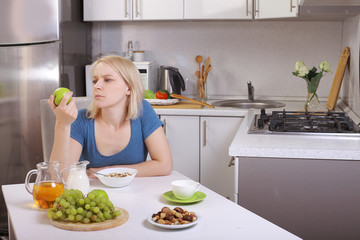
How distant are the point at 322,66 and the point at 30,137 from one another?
1.84 m

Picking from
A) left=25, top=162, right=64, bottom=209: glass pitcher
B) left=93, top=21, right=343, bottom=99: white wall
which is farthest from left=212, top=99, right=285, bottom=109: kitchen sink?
left=25, top=162, right=64, bottom=209: glass pitcher

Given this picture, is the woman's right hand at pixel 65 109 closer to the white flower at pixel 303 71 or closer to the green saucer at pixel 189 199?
the green saucer at pixel 189 199

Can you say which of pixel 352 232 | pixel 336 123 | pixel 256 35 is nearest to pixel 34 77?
pixel 256 35

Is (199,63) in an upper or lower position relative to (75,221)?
upper

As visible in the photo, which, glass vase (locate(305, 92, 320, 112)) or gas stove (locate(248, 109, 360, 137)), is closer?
gas stove (locate(248, 109, 360, 137))

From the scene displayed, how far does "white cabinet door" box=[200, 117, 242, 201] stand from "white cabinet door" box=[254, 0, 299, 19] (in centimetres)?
74

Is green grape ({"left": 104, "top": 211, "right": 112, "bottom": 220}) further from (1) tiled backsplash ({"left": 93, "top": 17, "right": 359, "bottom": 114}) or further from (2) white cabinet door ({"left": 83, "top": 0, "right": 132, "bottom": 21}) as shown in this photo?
(1) tiled backsplash ({"left": 93, "top": 17, "right": 359, "bottom": 114})

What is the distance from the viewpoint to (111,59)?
2.32 metres

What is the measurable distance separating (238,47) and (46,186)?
2668 mm

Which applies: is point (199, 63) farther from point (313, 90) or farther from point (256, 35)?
point (313, 90)

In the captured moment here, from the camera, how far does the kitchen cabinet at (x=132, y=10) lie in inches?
149

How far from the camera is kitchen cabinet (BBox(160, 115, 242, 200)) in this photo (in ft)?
11.3

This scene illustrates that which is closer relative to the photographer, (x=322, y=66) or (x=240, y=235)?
(x=240, y=235)

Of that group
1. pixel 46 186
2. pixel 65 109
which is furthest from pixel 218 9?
pixel 46 186
